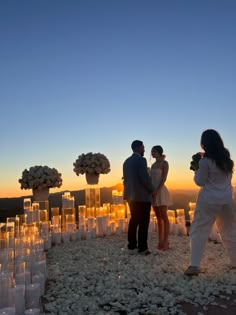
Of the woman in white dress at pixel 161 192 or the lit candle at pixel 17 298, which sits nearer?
the lit candle at pixel 17 298

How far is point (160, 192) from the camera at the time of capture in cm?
589

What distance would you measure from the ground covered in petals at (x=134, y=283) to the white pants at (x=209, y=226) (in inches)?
9.5

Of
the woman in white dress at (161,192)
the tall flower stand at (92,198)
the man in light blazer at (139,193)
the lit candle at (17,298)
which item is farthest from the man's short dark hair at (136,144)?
the lit candle at (17,298)

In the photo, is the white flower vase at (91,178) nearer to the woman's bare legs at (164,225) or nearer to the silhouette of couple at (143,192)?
the silhouette of couple at (143,192)

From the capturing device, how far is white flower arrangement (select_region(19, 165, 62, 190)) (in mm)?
7898

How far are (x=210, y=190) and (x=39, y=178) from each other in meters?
4.33

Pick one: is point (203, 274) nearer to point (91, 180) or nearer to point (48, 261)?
point (48, 261)

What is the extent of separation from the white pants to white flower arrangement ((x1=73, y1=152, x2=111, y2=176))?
12.6 feet

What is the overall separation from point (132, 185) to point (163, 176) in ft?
1.67

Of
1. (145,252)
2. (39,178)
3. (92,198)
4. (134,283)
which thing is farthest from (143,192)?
(39,178)

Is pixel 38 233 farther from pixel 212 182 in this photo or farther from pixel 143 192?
pixel 212 182

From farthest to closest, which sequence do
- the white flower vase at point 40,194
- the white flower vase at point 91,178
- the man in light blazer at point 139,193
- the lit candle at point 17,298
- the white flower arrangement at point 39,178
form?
the white flower vase at point 91,178 < the white flower vase at point 40,194 < the white flower arrangement at point 39,178 < the man in light blazer at point 139,193 < the lit candle at point 17,298

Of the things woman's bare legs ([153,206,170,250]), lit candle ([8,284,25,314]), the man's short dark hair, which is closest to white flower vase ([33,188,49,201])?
the man's short dark hair

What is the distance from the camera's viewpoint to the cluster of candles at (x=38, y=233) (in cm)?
334
